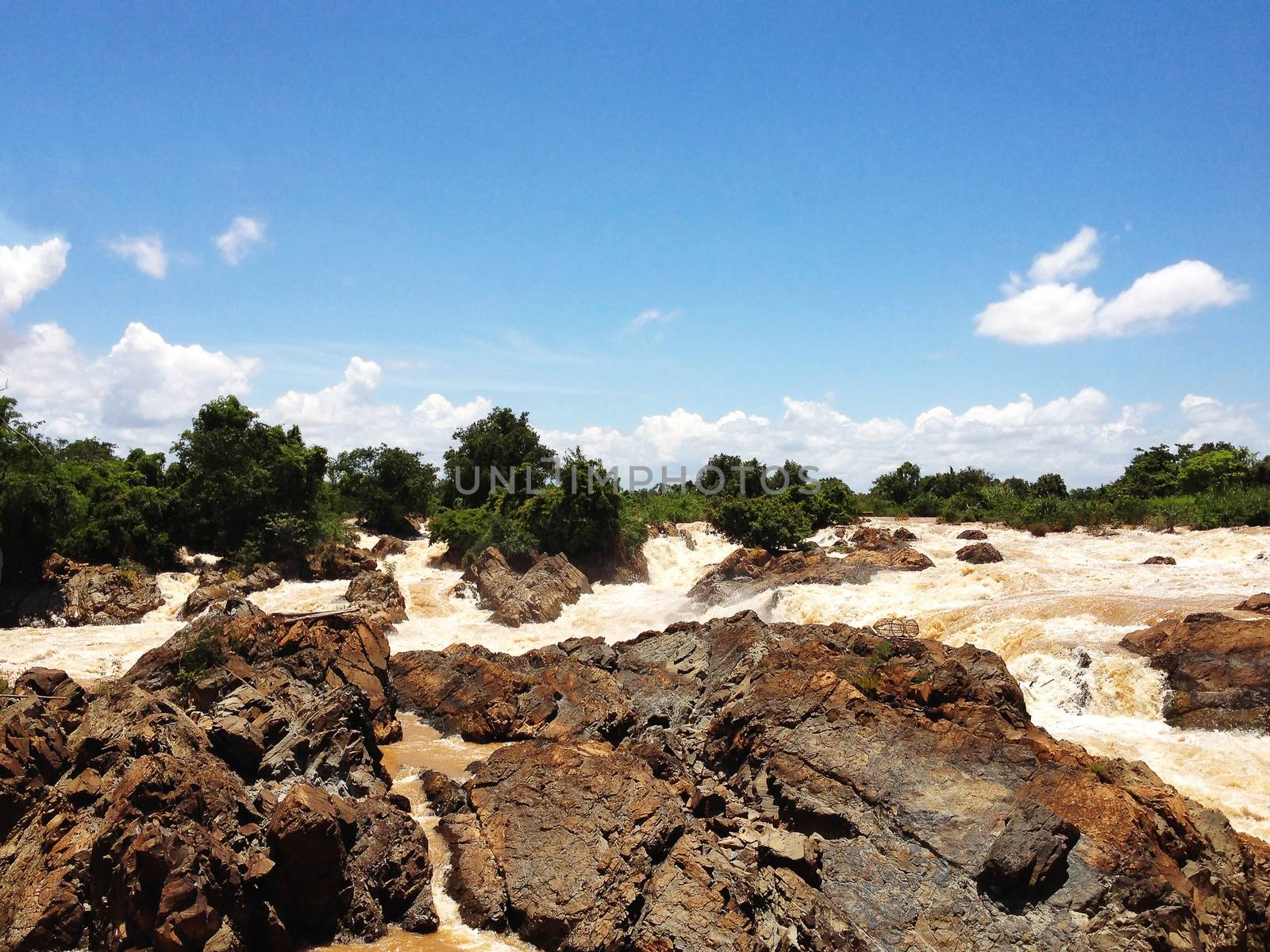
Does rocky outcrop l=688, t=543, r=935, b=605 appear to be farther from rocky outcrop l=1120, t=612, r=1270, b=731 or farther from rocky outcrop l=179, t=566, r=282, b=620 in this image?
rocky outcrop l=179, t=566, r=282, b=620

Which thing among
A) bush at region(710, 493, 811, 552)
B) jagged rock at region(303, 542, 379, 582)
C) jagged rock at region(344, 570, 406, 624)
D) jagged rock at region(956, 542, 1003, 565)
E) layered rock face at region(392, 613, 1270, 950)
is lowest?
layered rock face at region(392, 613, 1270, 950)

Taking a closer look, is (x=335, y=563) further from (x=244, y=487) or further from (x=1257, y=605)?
(x=1257, y=605)

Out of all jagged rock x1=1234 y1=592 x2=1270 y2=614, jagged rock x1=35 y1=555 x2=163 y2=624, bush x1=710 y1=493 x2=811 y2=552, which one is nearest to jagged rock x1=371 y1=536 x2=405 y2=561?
jagged rock x1=35 y1=555 x2=163 y2=624

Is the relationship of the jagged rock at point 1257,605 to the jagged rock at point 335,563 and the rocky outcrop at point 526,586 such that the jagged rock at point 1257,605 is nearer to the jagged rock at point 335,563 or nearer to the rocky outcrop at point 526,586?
the rocky outcrop at point 526,586

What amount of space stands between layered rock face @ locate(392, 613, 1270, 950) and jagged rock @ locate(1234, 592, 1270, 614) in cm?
871

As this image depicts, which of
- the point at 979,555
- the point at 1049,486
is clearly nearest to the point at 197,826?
the point at 979,555

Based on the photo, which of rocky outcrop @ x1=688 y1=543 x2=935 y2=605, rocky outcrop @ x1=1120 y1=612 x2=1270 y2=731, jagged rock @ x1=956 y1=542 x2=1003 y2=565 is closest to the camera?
rocky outcrop @ x1=1120 y1=612 x2=1270 y2=731

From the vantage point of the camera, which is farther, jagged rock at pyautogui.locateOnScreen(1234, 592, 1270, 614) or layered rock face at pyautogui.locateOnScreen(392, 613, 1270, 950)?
jagged rock at pyautogui.locateOnScreen(1234, 592, 1270, 614)

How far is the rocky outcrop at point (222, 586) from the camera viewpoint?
1004 inches

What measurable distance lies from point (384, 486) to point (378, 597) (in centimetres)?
1675

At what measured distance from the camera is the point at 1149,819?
9539mm

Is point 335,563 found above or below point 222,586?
above

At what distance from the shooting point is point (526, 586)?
1148 inches

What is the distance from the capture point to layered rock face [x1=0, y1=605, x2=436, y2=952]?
26.7ft
